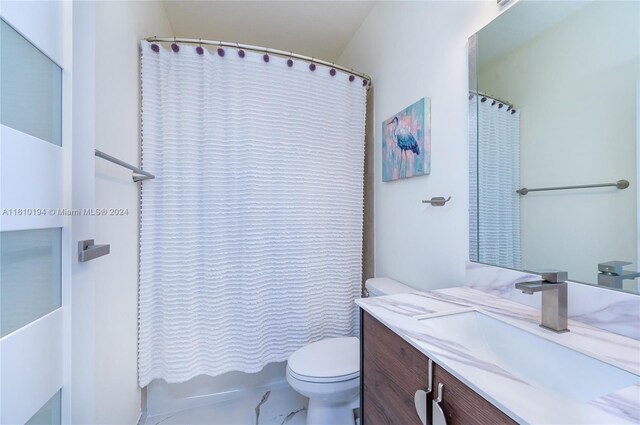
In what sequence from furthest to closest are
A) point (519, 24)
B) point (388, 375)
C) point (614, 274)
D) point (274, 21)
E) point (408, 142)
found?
1. point (274, 21)
2. point (408, 142)
3. point (519, 24)
4. point (388, 375)
5. point (614, 274)

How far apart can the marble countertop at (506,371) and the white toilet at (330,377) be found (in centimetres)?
46

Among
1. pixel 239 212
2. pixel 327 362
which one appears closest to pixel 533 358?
pixel 327 362

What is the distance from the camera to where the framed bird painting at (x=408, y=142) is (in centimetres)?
123

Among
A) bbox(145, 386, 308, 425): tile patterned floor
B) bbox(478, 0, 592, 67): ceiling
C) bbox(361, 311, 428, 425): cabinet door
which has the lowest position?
bbox(145, 386, 308, 425): tile patterned floor

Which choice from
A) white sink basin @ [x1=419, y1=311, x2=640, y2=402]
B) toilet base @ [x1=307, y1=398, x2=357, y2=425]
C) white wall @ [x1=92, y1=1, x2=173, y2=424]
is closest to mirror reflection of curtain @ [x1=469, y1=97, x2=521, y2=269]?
white sink basin @ [x1=419, y1=311, x2=640, y2=402]

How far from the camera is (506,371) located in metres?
0.51

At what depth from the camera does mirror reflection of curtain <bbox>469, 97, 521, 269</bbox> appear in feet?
3.03

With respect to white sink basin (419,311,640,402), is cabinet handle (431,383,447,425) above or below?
below

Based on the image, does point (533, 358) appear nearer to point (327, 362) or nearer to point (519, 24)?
point (327, 362)

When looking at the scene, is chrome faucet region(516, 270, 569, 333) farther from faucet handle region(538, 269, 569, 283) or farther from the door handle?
the door handle

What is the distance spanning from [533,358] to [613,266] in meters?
0.33

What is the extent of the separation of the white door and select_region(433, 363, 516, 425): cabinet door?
2.95ft

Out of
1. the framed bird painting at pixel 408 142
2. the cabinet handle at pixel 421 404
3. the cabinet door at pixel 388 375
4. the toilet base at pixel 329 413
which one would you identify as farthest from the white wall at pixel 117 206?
the framed bird painting at pixel 408 142

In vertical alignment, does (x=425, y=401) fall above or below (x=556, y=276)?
below
